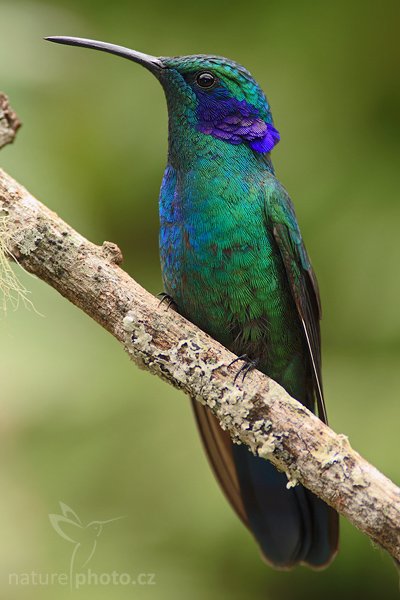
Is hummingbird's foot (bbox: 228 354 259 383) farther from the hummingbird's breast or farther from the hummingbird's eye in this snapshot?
the hummingbird's eye

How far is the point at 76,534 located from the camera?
11.9 feet

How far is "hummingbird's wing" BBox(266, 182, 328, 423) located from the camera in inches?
118

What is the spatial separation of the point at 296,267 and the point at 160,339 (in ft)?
2.11

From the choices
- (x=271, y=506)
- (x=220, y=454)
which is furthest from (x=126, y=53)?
(x=271, y=506)


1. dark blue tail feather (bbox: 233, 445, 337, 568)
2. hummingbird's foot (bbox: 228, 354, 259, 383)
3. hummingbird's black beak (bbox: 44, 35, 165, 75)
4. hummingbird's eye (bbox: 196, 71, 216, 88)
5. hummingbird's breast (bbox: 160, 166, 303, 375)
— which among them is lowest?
dark blue tail feather (bbox: 233, 445, 337, 568)

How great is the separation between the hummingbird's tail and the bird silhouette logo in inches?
25.1

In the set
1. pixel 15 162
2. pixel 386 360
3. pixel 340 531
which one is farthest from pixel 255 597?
pixel 15 162

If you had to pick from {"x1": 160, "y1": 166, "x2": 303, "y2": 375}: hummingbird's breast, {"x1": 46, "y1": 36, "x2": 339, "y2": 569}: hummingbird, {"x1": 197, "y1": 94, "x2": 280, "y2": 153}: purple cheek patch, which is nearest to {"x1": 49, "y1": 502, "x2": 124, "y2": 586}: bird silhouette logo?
{"x1": 46, "y1": 36, "x2": 339, "y2": 569}: hummingbird

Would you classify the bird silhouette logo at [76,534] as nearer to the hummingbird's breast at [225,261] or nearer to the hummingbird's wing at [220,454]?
the hummingbird's wing at [220,454]

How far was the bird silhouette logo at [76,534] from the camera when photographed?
3.56 meters

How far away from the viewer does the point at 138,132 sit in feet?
14.3

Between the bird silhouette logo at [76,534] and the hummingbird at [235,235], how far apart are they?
2.72 feet

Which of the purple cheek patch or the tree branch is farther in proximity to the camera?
the purple cheek patch

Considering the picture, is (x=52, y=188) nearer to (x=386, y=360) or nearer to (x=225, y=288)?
(x=225, y=288)
